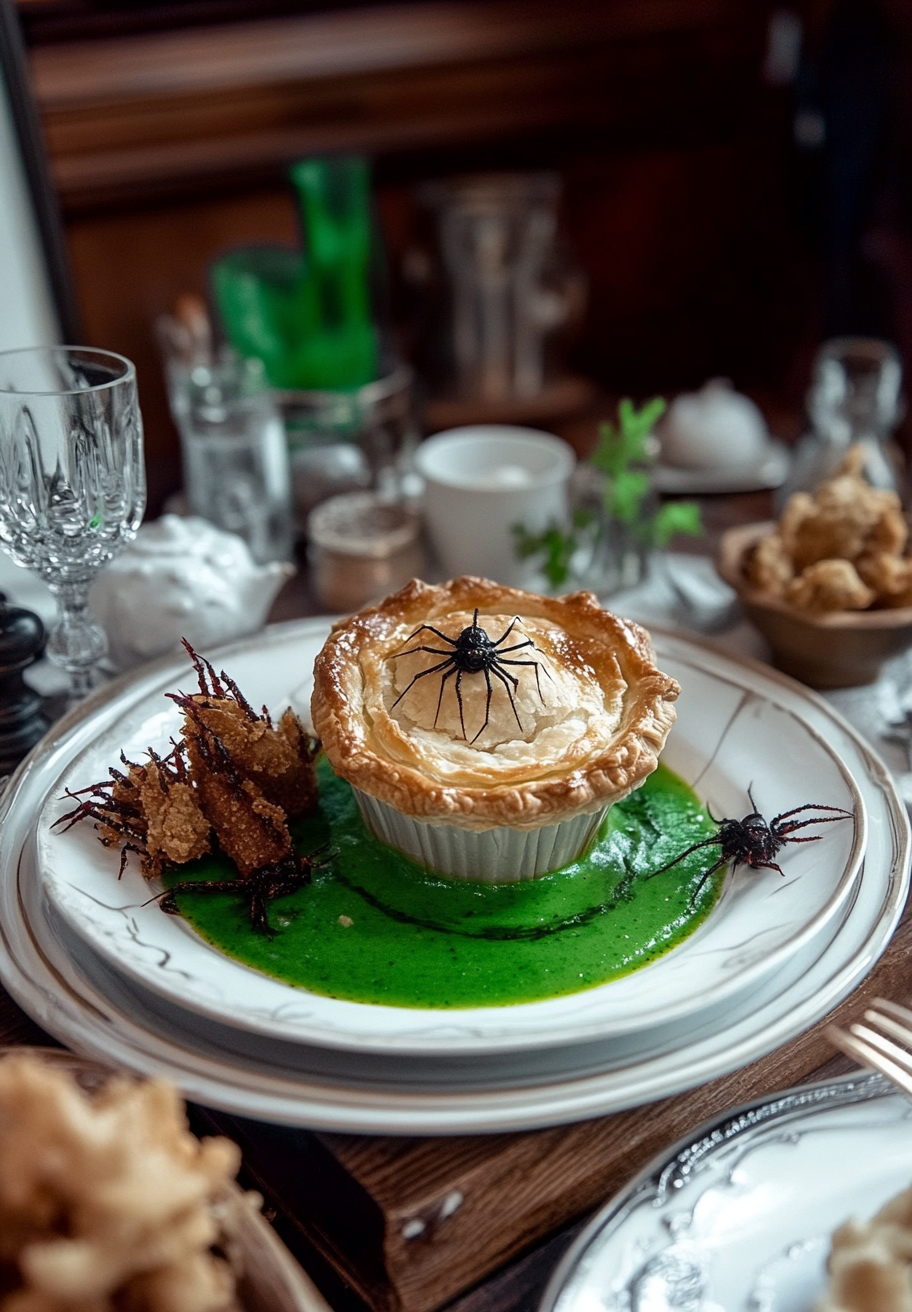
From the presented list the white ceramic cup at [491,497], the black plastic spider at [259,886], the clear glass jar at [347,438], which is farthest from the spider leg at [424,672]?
the clear glass jar at [347,438]

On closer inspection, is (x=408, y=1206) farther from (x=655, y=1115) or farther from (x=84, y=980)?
(x=84, y=980)

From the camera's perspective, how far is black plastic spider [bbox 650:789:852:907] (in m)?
1.66

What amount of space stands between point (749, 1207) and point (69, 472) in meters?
1.37

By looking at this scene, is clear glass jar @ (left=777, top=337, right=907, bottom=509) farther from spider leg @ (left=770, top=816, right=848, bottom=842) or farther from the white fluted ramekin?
the white fluted ramekin

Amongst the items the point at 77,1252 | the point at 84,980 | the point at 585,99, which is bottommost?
the point at 84,980

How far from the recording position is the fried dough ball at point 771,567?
2180mm

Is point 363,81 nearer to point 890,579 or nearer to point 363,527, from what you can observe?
point 363,527

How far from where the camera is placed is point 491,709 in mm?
1691

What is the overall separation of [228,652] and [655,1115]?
1096mm

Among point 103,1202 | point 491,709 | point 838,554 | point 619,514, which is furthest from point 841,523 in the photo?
point 103,1202

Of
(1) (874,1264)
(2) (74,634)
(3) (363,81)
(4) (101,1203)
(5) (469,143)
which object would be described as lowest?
(1) (874,1264)

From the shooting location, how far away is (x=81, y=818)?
165 cm

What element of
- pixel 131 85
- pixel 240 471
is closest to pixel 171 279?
pixel 131 85

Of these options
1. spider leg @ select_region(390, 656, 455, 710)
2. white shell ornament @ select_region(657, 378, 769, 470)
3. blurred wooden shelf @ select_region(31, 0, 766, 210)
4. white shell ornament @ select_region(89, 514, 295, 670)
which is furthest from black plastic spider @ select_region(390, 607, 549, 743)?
blurred wooden shelf @ select_region(31, 0, 766, 210)
